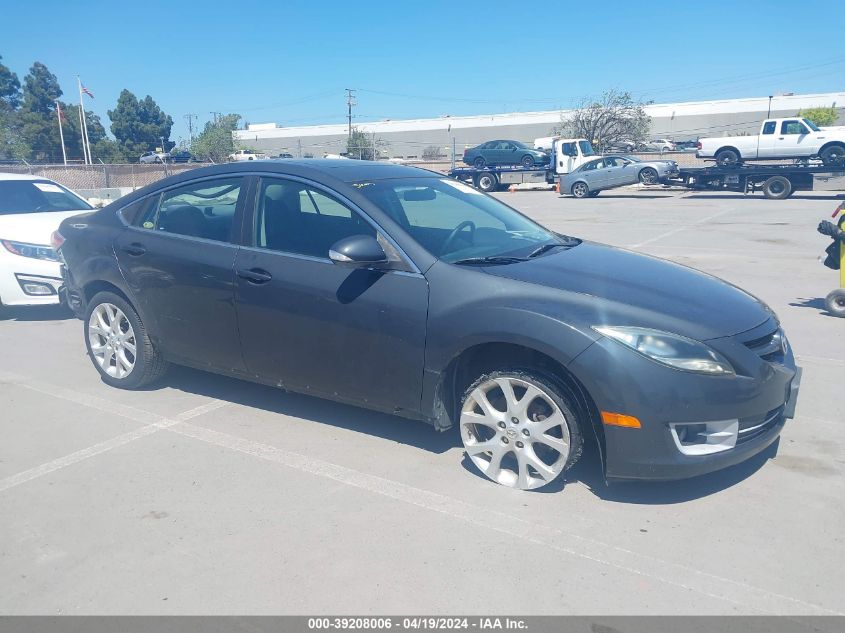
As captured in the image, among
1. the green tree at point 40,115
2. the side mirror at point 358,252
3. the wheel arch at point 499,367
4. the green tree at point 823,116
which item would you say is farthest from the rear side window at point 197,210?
the green tree at point 823,116

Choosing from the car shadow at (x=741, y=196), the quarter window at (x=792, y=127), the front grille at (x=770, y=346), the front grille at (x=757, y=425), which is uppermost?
the quarter window at (x=792, y=127)

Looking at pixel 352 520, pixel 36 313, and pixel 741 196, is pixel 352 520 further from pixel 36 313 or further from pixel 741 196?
pixel 741 196

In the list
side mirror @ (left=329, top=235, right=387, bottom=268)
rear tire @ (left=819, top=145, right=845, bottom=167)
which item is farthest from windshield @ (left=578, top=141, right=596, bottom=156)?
side mirror @ (left=329, top=235, right=387, bottom=268)

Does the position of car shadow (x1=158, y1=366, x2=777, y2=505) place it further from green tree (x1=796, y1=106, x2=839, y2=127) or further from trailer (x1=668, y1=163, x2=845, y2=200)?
green tree (x1=796, y1=106, x2=839, y2=127)

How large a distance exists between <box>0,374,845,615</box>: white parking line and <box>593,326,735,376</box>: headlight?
2.98 feet

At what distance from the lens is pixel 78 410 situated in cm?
527

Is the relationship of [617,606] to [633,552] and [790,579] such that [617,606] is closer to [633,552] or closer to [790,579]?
[633,552]

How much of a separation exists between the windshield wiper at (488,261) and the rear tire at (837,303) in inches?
194

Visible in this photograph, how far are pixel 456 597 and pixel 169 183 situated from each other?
12.1ft

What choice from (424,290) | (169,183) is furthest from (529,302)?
(169,183)

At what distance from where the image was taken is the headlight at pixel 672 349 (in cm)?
352

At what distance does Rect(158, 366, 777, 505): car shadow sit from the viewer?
3908 mm

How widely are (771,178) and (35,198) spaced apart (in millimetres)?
22901

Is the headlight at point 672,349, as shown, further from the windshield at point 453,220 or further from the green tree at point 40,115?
the green tree at point 40,115
